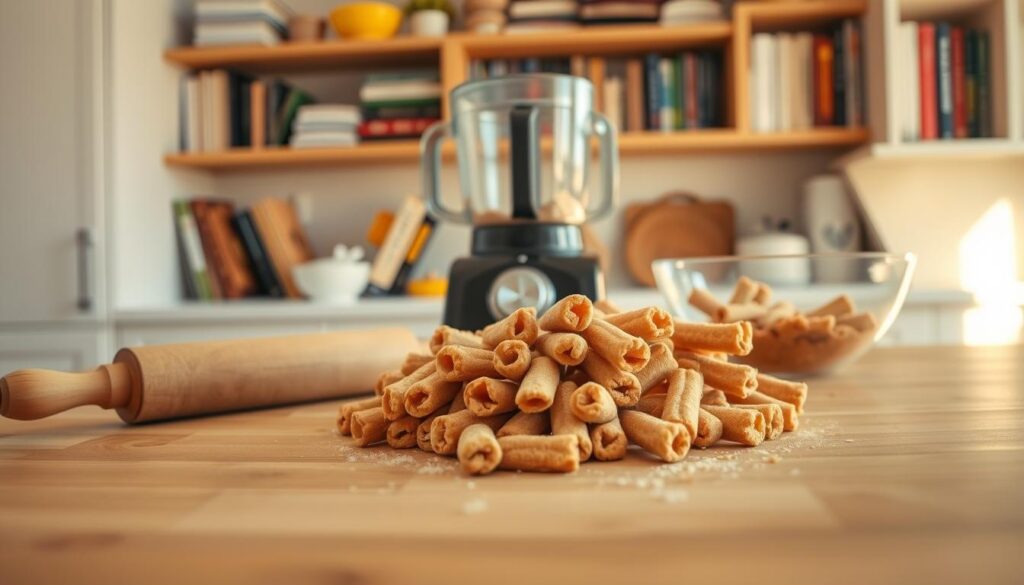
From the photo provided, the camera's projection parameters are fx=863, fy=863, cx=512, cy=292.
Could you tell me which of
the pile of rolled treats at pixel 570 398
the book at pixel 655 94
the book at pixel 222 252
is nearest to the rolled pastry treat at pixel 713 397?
the pile of rolled treats at pixel 570 398

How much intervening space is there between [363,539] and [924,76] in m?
2.28

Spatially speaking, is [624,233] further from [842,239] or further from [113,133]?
[113,133]

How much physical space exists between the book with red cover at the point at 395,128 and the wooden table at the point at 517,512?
1.88 meters

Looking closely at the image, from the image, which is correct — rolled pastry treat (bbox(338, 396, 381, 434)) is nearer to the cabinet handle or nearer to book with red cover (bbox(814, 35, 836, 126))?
the cabinet handle

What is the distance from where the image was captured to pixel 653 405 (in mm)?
588

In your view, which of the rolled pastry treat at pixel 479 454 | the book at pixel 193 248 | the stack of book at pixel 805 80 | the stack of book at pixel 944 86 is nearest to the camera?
the rolled pastry treat at pixel 479 454

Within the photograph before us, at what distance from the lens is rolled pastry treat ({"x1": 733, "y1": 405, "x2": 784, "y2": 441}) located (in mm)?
593

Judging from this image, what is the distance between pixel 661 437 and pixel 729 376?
0.41 ft

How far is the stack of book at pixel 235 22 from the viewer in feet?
8.08

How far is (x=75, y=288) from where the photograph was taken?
229 cm

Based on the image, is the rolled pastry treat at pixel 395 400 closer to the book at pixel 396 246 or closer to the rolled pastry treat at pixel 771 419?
the rolled pastry treat at pixel 771 419

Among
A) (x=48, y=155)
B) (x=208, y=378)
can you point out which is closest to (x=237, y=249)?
(x=48, y=155)

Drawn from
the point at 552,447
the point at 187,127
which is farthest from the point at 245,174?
the point at 552,447

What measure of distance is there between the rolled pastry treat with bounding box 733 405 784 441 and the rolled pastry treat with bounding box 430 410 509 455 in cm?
18
